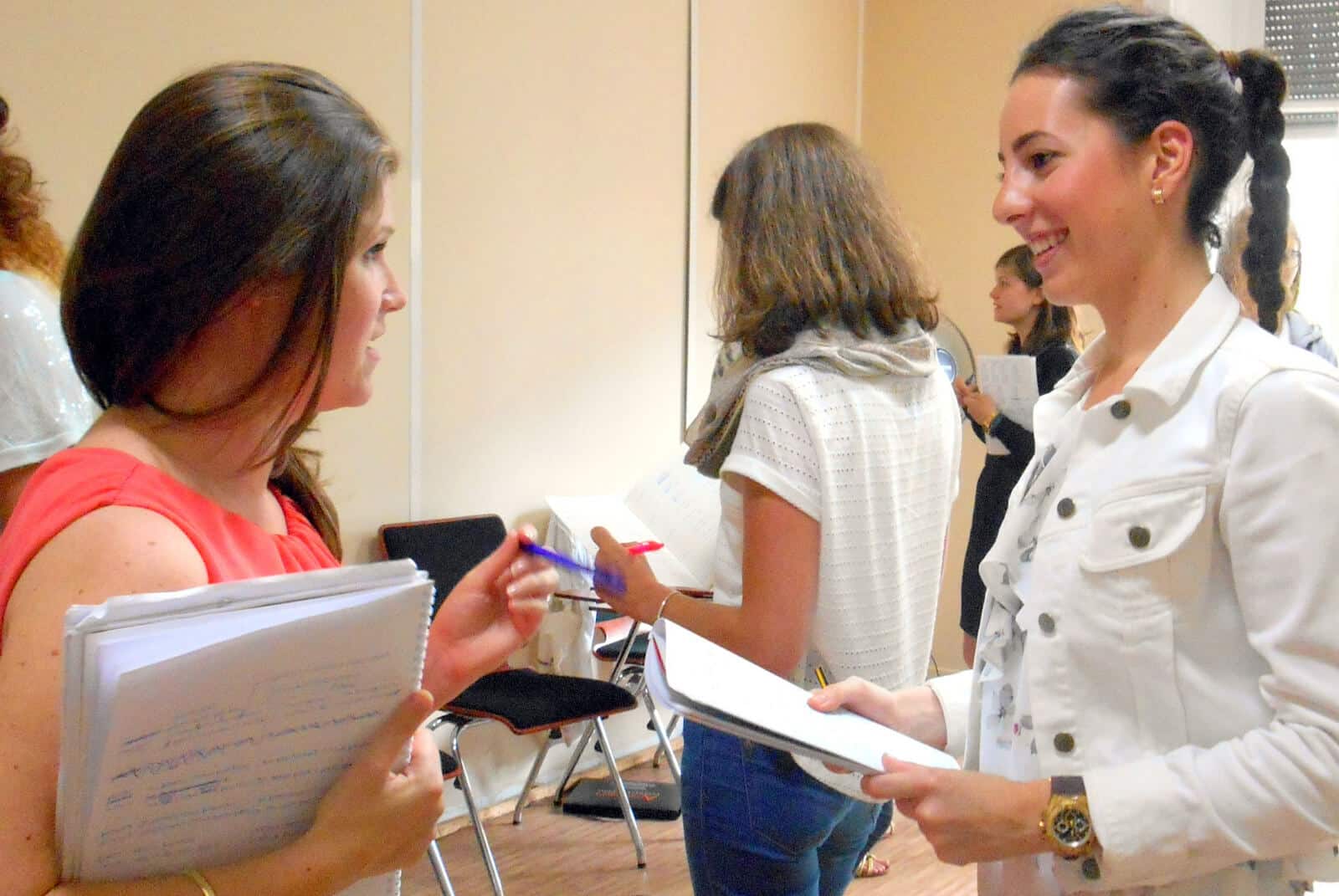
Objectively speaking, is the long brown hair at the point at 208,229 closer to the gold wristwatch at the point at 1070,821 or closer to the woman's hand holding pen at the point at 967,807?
the woman's hand holding pen at the point at 967,807

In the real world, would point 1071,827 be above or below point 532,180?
below

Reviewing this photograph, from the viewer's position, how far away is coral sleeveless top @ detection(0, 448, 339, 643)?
0.86 meters

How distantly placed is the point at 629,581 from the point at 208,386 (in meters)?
0.90

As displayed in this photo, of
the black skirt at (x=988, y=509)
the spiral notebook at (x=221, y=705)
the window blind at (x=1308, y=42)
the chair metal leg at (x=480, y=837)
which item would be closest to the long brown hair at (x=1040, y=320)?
the black skirt at (x=988, y=509)

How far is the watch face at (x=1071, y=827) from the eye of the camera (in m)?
1.04

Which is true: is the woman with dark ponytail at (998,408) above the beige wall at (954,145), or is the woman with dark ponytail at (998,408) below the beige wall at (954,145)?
below

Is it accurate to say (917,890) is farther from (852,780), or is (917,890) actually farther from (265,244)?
(265,244)

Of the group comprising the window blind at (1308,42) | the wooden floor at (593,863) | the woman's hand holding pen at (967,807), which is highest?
the window blind at (1308,42)

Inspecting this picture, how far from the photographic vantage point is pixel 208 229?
0.96 m

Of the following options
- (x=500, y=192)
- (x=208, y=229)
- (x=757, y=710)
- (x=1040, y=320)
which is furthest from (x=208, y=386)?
(x=1040, y=320)

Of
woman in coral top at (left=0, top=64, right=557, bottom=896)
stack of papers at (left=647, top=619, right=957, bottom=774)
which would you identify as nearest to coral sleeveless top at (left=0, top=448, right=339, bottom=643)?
woman in coral top at (left=0, top=64, right=557, bottom=896)

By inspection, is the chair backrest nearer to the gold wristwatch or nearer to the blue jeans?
the blue jeans

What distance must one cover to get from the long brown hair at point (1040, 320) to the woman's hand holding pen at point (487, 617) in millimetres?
3318

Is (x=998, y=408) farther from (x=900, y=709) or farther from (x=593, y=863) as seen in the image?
(x=900, y=709)
